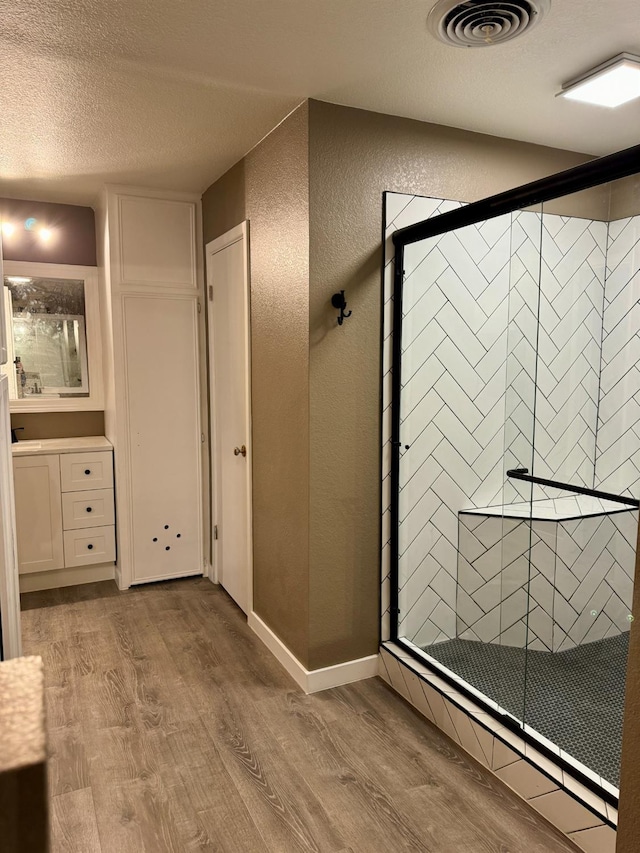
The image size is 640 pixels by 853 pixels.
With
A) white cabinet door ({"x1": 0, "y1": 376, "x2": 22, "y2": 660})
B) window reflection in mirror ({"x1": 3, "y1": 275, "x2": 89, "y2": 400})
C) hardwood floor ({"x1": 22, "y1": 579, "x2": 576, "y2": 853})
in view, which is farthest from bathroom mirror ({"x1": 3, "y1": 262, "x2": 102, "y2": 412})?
white cabinet door ({"x1": 0, "y1": 376, "x2": 22, "y2": 660})

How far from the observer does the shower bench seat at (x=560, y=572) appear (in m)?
2.71

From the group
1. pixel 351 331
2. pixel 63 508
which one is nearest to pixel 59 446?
pixel 63 508

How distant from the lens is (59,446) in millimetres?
3887

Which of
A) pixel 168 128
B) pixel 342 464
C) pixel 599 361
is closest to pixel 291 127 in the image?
pixel 168 128

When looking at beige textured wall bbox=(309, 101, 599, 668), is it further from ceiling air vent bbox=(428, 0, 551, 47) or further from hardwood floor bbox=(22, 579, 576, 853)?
ceiling air vent bbox=(428, 0, 551, 47)

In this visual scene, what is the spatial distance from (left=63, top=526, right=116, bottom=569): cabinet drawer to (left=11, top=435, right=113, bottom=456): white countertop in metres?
0.52

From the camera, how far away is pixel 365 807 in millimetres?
2025

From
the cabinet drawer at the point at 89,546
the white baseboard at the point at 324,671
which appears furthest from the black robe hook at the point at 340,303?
the cabinet drawer at the point at 89,546

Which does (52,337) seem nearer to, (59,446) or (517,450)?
(59,446)

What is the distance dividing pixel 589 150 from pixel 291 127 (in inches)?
62.4

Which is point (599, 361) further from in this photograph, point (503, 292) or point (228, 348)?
point (228, 348)

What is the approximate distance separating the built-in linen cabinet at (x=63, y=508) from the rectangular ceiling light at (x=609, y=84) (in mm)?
3132

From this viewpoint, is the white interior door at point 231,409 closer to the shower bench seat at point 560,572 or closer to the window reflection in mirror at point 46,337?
the window reflection in mirror at point 46,337

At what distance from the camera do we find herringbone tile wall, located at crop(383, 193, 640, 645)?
2525 millimetres
